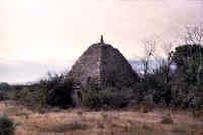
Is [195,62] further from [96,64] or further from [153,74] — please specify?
[96,64]

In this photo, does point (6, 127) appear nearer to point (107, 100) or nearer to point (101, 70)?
point (107, 100)

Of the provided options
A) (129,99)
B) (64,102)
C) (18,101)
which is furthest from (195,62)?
(18,101)

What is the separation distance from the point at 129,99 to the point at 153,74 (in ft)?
16.1

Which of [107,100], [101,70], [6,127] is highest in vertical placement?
[101,70]

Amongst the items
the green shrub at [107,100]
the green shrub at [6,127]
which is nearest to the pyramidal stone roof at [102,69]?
the green shrub at [107,100]

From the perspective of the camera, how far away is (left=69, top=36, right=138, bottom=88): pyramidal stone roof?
38.2 metres

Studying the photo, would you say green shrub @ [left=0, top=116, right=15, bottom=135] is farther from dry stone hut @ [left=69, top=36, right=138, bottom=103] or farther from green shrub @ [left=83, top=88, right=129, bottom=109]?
dry stone hut @ [left=69, top=36, right=138, bottom=103]

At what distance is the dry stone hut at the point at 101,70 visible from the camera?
125ft

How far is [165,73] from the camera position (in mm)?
39250

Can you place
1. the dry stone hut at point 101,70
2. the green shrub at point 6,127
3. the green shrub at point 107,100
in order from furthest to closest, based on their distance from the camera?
the dry stone hut at point 101,70 < the green shrub at point 107,100 < the green shrub at point 6,127

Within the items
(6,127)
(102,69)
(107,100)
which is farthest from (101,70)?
(6,127)

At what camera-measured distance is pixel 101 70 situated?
126 ft

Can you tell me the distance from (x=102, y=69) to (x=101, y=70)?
19 cm

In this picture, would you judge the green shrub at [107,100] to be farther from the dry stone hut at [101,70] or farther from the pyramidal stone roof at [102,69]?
the pyramidal stone roof at [102,69]
